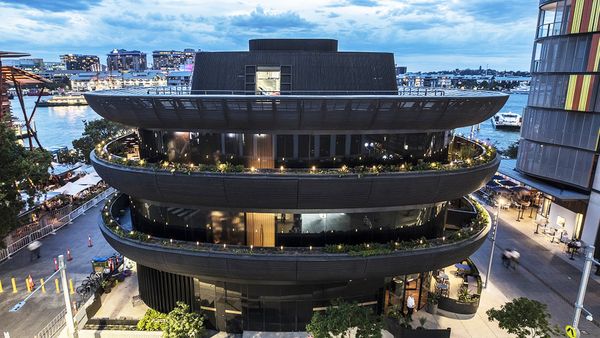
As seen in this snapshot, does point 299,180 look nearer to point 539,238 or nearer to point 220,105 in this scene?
point 220,105

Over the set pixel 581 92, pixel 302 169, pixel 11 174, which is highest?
pixel 581 92

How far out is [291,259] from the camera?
20.0m

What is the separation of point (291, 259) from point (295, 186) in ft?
13.3

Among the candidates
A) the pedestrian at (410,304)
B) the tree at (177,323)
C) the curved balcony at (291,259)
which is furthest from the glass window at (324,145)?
the tree at (177,323)

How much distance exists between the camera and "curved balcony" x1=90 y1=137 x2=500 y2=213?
1931cm

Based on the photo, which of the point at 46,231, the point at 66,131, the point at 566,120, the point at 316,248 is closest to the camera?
the point at 316,248

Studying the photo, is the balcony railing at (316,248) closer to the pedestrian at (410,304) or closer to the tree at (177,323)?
the tree at (177,323)

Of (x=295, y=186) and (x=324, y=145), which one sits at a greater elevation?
(x=324, y=145)

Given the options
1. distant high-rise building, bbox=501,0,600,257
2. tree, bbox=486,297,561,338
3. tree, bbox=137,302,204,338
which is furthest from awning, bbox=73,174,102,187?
distant high-rise building, bbox=501,0,600,257

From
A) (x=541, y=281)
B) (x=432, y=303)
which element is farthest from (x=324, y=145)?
(x=541, y=281)

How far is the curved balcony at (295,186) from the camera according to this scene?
760 inches

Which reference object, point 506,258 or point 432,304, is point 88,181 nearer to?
point 432,304

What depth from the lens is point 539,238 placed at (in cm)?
3872

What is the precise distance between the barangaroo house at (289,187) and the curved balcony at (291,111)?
0.25ft
